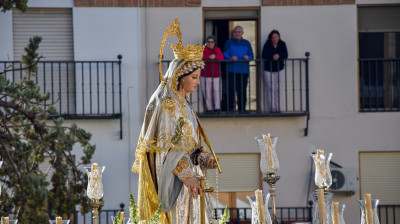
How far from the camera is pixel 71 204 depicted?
59.1ft

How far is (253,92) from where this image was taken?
68.7 feet

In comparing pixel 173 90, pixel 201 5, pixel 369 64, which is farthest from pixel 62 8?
pixel 173 90

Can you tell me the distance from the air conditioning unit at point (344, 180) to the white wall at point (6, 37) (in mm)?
5288

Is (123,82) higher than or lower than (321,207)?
higher

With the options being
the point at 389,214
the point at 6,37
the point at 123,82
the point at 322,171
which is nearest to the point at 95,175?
the point at 322,171

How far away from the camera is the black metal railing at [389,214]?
818 inches

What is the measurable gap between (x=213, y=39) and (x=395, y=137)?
10.9 feet

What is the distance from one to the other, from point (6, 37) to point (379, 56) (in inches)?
232

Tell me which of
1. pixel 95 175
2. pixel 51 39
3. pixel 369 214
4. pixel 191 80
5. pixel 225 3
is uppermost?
pixel 225 3

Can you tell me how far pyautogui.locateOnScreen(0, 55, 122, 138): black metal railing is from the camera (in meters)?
20.3

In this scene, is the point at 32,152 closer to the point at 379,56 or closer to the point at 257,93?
the point at 257,93

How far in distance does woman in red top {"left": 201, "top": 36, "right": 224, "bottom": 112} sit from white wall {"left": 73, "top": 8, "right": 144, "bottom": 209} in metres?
1.03

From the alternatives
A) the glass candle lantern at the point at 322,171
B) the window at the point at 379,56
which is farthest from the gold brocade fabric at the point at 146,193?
the window at the point at 379,56

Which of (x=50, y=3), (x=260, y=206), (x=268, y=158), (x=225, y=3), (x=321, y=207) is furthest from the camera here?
(x=225, y=3)
